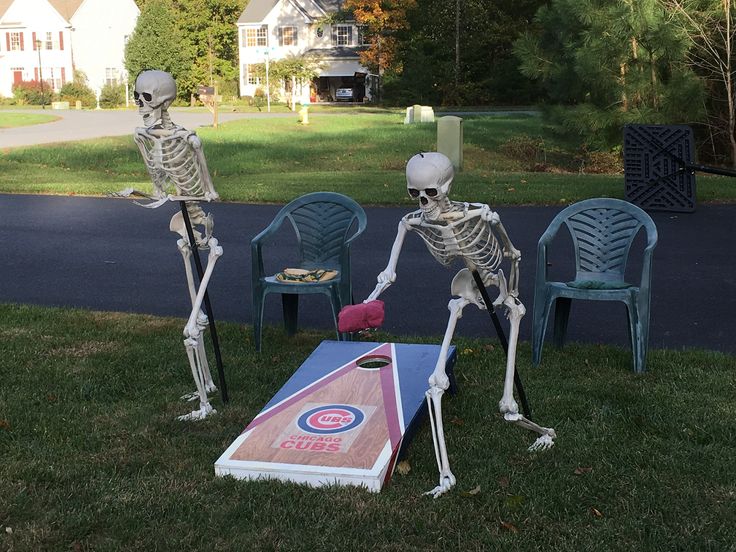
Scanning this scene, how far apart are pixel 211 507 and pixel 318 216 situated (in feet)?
12.2

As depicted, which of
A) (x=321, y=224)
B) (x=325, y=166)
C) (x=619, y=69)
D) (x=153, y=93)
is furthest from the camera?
(x=325, y=166)

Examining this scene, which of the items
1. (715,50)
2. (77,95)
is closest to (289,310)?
(715,50)

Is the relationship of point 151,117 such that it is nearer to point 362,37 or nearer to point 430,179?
point 430,179

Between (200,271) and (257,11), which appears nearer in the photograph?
(200,271)

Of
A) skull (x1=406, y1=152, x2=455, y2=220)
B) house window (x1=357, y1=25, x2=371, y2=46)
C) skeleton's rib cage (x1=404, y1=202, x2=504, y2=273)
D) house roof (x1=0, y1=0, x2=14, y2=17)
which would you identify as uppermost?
house roof (x1=0, y1=0, x2=14, y2=17)

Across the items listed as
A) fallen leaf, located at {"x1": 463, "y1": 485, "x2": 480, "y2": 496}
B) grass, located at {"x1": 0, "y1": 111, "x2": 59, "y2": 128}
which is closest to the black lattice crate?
fallen leaf, located at {"x1": 463, "y1": 485, "x2": 480, "y2": 496}

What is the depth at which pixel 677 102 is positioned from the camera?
54.6 ft

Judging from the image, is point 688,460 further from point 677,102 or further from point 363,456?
point 677,102

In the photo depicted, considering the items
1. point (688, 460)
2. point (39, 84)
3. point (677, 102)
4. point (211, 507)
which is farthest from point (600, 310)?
point (39, 84)

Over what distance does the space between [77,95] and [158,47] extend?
614 cm

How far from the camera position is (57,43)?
66.0m

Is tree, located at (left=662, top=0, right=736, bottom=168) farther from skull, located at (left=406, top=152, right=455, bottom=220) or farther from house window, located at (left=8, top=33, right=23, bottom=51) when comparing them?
house window, located at (left=8, top=33, right=23, bottom=51)

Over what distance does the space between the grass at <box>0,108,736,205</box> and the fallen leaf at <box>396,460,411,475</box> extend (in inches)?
388

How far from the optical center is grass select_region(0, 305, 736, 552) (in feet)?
13.5
